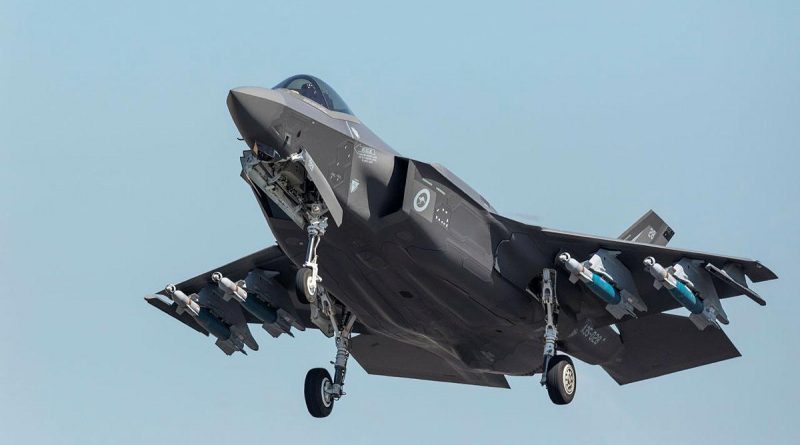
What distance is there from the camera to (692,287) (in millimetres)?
28453

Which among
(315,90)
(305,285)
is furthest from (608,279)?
(315,90)

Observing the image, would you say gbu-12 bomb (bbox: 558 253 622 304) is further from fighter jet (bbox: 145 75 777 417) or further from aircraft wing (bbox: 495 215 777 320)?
aircraft wing (bbox: 495 215 777 320)

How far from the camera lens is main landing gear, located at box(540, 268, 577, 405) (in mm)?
28562

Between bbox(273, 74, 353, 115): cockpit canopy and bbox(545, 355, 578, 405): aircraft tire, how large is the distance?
633cm

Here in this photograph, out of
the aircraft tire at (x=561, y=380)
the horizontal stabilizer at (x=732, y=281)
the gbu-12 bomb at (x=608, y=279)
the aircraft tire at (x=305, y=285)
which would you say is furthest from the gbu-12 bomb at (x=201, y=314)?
the horizontal stabilizer at (x=732, y=281)

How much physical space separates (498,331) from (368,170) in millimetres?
4846

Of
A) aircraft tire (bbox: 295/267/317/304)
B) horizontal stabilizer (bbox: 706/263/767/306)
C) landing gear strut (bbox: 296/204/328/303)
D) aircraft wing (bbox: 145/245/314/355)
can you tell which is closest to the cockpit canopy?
landing gear strut (bbox: 296/204/328/303)

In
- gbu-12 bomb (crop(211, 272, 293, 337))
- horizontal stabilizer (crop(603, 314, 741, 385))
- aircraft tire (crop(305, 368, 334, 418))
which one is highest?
gbu-12 bomb (crop(211, 272, 293, 337))

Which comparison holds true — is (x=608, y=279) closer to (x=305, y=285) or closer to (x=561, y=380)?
(x=561, y=380)

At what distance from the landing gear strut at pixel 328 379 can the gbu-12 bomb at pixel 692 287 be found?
6.41 m

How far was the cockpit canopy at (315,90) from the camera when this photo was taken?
90.6ft

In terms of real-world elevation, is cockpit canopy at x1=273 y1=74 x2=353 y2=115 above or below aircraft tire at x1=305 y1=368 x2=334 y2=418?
above

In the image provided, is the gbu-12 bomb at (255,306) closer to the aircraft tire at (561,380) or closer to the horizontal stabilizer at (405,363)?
the horizontal stabilizer at (405,363)

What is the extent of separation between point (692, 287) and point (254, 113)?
9.20 m
